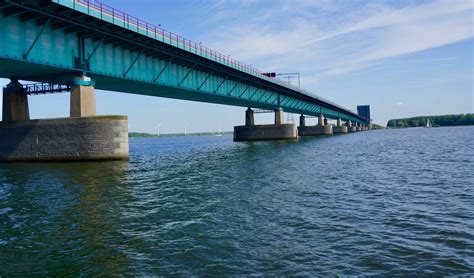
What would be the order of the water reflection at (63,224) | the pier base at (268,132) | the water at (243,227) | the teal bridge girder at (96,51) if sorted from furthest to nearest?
the pier base at (268,132), the teal bridge girder at (96,51), the water reflection at (63,224), the water at (243,227)

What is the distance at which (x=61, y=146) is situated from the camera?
1391 inches

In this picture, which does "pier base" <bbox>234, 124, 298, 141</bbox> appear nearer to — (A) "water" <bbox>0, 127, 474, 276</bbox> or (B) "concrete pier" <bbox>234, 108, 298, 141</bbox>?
(B) "concrete pier" <bbox>234, 108, 298, 141</bbox>

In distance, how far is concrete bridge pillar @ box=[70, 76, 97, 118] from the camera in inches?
1399

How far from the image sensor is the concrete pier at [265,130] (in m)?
90.9

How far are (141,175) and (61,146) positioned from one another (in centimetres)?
1439

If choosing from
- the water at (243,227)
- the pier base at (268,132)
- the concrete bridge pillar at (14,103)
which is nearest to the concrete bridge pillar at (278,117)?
the pier base at (268,132)

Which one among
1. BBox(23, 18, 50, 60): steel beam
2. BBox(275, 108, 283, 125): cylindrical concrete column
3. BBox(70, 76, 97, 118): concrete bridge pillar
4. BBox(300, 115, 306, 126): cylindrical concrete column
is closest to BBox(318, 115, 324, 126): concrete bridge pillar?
BBox(300, 115, 306, 126): cylindrical concrete column

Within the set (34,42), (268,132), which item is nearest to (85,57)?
(34,42)

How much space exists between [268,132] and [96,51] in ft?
191

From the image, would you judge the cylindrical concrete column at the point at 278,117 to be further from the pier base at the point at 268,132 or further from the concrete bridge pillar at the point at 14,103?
the concrete bridge pillar at the point at 14,103

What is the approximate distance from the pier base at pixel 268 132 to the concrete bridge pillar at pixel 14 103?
193ft

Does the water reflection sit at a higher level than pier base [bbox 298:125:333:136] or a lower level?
lower

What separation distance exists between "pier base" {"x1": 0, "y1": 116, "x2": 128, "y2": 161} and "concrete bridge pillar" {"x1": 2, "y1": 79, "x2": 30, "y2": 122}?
285cm

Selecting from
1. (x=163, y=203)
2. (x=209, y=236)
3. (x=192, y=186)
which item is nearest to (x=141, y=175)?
(x=192, y=186)
